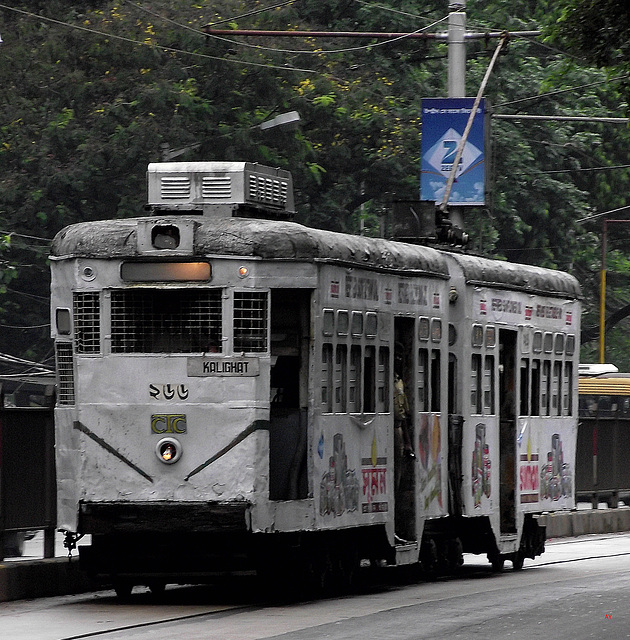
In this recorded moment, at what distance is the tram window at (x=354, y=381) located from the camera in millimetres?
14766

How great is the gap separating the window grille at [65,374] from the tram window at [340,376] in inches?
80.1

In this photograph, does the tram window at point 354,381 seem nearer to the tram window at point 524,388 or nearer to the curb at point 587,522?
the tram window at point 524,388

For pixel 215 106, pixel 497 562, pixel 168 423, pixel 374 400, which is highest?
pixel 215 106

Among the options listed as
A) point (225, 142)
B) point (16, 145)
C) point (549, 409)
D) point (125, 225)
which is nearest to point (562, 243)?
point (225, 142)

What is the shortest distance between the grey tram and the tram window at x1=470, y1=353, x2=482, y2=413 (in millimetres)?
1864

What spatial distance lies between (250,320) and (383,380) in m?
2.02

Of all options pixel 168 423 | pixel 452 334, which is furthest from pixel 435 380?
pixel 168 423

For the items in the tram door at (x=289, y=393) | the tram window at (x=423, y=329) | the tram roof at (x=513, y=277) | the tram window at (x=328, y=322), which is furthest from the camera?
the tram roof at (x=513, y=277)

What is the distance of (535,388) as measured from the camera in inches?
755

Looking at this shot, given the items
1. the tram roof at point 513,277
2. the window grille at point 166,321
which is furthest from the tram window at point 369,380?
the tram roof at point 513,277

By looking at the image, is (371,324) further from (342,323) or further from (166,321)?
(166,321)

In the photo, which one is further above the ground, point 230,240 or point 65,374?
point 230,240

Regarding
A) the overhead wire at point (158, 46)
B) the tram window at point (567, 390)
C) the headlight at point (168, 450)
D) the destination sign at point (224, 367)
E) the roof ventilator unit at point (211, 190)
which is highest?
the overhead wire at point (158, 46)

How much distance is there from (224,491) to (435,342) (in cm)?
368
